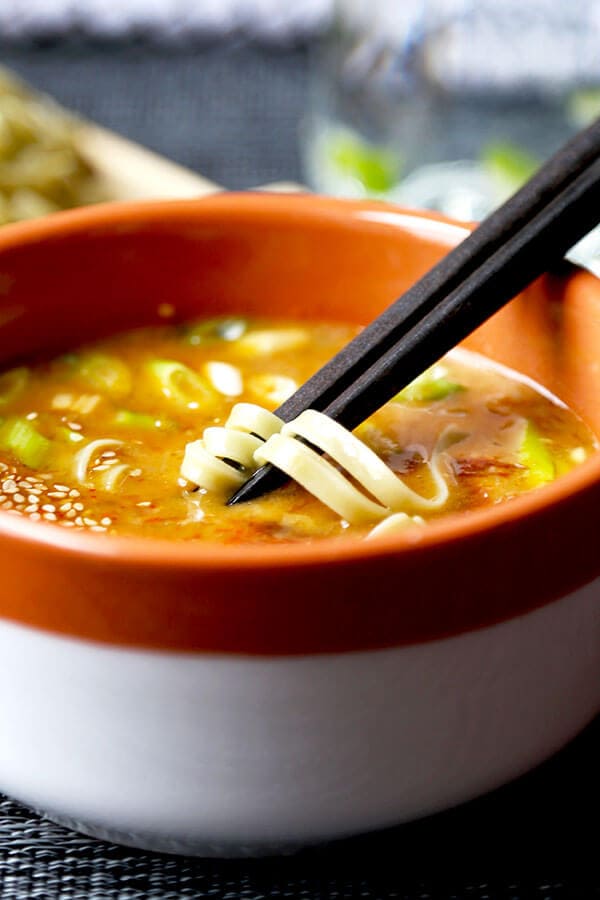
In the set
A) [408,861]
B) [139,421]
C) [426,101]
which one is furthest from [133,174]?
[408,861]

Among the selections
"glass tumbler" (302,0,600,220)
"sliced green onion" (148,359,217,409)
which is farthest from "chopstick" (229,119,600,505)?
"glass tumbler" (302,0,600,220)

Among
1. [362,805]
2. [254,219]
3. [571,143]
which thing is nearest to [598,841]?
[362,805]

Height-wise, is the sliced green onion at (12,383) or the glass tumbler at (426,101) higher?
the glass tumbler at (426,101)

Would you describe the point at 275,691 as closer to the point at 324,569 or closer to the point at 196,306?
the point at 324,569

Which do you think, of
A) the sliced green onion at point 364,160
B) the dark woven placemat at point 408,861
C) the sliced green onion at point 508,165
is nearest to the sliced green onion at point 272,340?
the dark woven placemat at point 408,861

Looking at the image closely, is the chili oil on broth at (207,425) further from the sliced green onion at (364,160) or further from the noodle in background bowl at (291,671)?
the sliced green onion at (364,160)

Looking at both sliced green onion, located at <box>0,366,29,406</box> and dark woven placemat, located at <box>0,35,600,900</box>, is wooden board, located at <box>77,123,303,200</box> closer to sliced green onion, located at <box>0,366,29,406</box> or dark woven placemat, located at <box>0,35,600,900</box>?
sliced green onion, located at <box>0,366,29,406</box>
